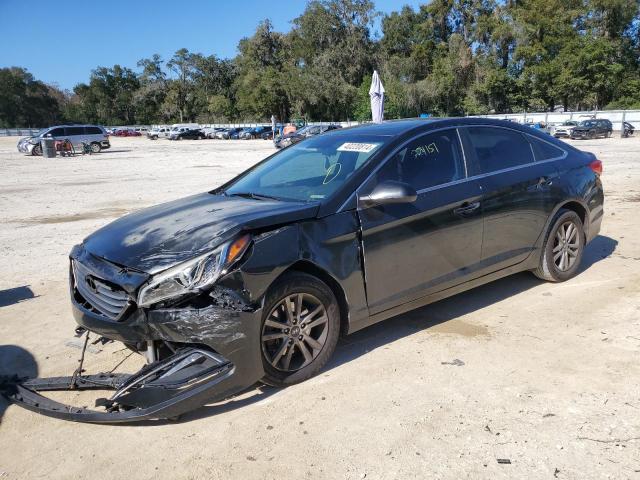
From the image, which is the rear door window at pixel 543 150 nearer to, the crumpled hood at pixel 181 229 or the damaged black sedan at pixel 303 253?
the damaged black sedan at pixel 303 253

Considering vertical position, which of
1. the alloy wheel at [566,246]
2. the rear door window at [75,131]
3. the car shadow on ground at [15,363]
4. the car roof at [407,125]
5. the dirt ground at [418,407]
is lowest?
the dirt ground at [418,407]

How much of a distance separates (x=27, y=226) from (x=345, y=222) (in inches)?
331

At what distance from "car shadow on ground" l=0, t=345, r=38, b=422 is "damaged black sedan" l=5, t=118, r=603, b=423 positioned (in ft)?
1.22

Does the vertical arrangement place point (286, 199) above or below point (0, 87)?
below

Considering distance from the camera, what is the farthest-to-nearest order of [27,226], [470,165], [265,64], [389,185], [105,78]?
[105,78] < [265,64] < [27,226] < [470,165] < [389,185]

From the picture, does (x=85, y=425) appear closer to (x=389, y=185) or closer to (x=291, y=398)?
(x=291, y=398)

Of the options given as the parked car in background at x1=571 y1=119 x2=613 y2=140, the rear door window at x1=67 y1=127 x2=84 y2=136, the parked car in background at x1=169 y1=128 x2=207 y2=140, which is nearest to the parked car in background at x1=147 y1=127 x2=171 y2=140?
the parked car in background at x1=169 y1=128 x2=207 y2=140

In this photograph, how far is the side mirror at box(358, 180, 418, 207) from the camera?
3.76m

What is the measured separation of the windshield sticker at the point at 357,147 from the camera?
421 cm

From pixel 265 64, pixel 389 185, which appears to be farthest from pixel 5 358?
pixel 265 64

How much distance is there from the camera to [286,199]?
4.00m

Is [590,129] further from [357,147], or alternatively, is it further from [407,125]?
[357,147]

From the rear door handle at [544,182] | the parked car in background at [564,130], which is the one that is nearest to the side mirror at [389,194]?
the rear door handle at [544,182]

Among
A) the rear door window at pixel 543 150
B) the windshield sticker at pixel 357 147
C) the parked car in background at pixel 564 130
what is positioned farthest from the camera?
the parked car in background at pixel 564 130
